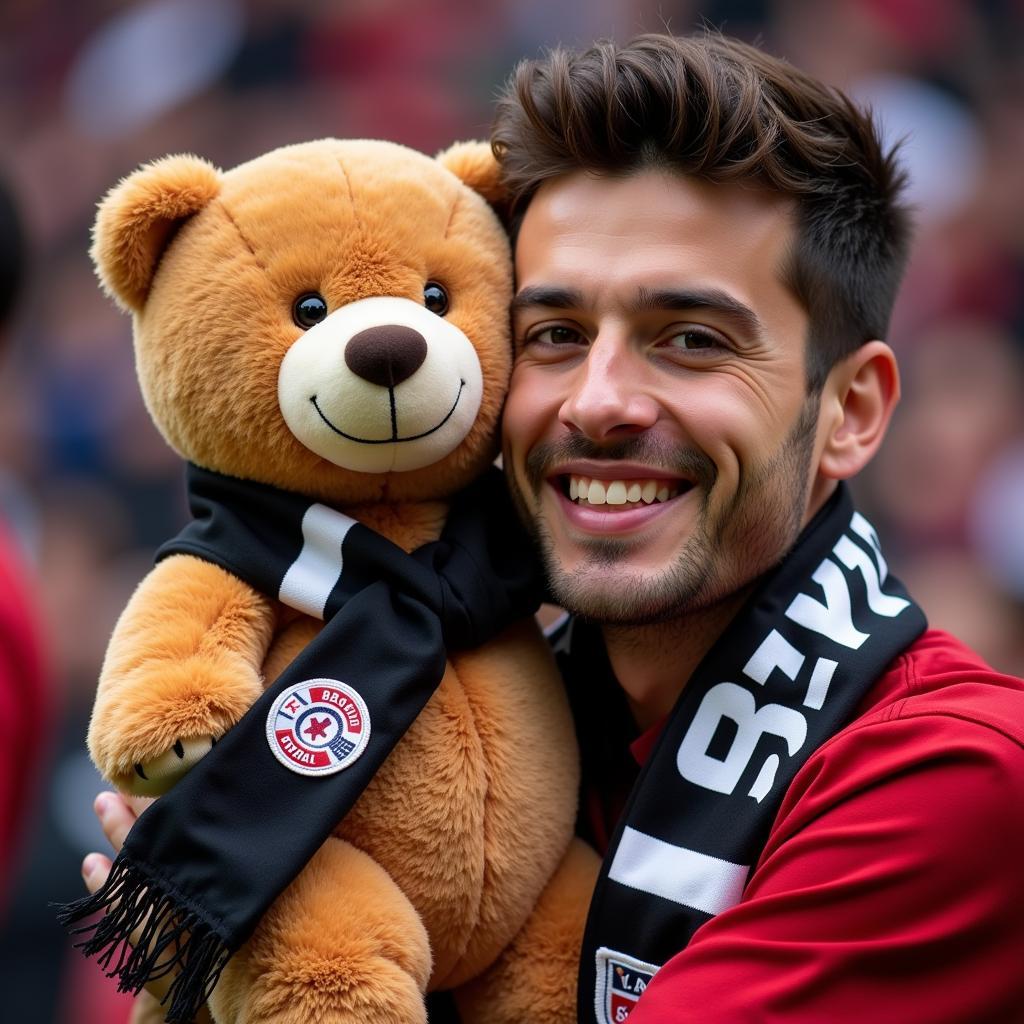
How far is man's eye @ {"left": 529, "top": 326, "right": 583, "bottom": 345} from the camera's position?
191 cm

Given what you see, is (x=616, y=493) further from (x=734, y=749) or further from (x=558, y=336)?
(x=734, y=749)

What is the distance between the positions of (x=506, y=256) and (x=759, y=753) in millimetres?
741

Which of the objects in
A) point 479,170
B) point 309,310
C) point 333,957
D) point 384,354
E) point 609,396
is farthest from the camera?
point 479,170

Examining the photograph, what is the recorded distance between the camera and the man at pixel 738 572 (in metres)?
1.52

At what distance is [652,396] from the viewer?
6.14 feet

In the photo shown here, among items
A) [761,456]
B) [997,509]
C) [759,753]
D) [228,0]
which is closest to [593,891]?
[759,753]

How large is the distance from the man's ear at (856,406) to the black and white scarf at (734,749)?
151 mm

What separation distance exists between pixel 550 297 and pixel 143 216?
0.53 m

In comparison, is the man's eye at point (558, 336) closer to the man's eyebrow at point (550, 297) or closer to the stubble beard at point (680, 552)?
the man's eyebrow at point (550, 297)

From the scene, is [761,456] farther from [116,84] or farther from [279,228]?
[116,84]

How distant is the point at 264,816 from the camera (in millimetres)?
1545

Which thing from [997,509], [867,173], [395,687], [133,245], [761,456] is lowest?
[997,509]

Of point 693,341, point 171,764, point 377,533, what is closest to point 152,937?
point 171,764

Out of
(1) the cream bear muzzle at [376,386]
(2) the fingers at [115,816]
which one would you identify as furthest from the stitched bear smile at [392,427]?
(2) the fingers at [115,816]
